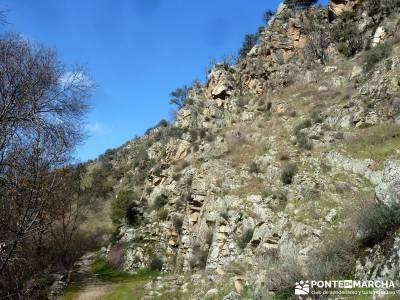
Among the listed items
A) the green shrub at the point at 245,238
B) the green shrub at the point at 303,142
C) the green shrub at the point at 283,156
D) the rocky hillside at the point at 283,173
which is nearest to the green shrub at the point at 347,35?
the rocky hillside at the point at 283,173

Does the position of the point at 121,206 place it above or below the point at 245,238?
above

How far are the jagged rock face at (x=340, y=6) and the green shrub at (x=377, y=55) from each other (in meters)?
12.2

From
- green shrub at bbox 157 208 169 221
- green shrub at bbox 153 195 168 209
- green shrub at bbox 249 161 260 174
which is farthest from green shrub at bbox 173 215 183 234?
green shrub at bbox 249 161 260 174

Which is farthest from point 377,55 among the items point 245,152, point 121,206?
point 121,206

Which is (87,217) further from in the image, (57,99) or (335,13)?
(57,99)

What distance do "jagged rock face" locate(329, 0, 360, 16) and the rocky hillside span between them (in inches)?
4.8

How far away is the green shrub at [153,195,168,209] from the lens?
2734cm

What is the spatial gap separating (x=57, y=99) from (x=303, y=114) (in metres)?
22.2

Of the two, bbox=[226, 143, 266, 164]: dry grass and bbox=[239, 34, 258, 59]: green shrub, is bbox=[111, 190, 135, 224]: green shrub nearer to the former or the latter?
bbox=[226, 143, 266, 164]: dry grass

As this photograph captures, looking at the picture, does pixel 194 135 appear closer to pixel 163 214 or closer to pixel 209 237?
pixel 163 214

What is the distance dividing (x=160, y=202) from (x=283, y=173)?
1186 cm

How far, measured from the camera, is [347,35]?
33219mm

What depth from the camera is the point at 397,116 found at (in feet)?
63.1

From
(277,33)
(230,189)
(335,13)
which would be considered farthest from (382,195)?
(335,13)
